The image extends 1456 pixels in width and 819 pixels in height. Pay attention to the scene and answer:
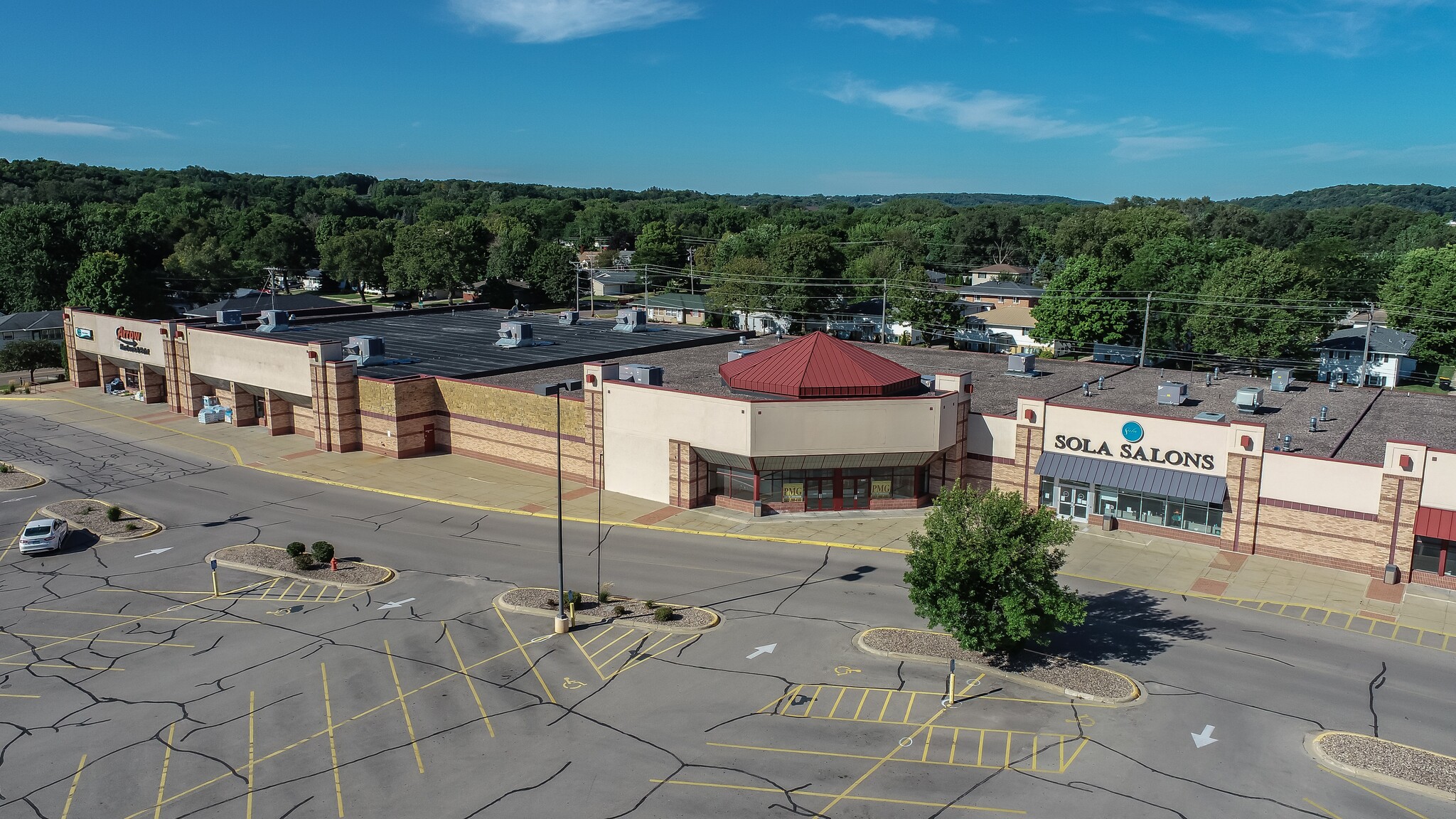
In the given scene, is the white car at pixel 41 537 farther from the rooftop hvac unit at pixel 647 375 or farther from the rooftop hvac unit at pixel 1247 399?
the rooftop hvac unit at pixel 1247 399

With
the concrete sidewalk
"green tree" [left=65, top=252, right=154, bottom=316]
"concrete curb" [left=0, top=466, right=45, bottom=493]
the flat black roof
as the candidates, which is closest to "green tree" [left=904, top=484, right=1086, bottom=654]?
the concrete sidewalk

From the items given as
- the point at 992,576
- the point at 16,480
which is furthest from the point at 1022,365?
the point at 16,480

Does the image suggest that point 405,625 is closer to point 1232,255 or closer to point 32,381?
point 32,381

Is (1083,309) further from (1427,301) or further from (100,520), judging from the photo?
(100,520)

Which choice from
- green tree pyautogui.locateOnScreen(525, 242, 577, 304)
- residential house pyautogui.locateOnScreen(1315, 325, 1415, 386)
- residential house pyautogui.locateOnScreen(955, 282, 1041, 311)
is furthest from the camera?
green tree pyautogui.locateOnScreen(525, 242, 577, 304)

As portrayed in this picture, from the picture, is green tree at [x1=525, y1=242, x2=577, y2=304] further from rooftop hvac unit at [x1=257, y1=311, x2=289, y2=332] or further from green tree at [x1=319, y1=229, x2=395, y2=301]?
rooftop hvac unit at [x1=257, y1=311, x2=289, y2=332]
